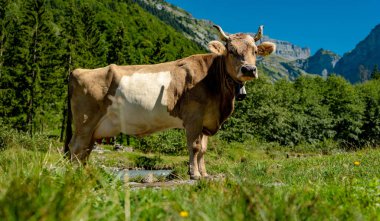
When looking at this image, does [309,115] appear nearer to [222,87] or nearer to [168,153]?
[168,153]

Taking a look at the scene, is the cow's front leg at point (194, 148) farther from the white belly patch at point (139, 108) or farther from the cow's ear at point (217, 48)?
the cow's ear at point (217, 48)

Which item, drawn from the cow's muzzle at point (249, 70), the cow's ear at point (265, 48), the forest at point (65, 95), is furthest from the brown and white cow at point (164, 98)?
the forest at point (65, 95)

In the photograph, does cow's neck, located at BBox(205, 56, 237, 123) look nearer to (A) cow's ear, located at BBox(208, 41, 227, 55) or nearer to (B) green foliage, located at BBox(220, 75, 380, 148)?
(A) cow's ear, located at BBox(208, 41, 227, 55)

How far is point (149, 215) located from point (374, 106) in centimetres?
9982

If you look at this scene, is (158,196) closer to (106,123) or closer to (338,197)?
(338,197)

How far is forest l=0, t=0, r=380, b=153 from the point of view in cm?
5625

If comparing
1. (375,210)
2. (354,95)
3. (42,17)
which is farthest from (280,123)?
(375,210)

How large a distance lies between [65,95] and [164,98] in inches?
2218

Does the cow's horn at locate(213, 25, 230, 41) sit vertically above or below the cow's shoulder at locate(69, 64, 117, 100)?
above

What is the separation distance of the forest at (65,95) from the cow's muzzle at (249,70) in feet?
114

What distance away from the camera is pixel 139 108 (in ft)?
28.1

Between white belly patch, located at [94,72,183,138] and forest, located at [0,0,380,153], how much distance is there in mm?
34564

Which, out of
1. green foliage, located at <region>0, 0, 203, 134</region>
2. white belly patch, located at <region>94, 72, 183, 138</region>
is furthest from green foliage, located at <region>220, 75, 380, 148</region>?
white belly patch, located at <region>94, 72, 183, 138</region>

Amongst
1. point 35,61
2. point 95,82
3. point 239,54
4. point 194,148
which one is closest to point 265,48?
point 239,54
